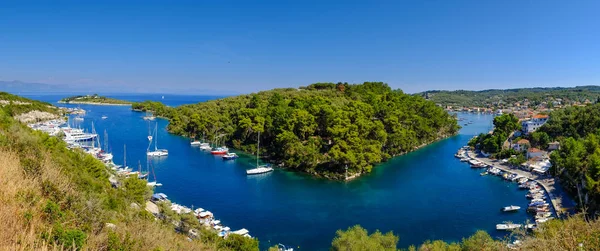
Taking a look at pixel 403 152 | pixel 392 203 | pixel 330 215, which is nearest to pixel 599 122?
pixel 403 152

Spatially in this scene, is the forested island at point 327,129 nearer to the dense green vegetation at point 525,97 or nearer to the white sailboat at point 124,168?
the white sailboat at point 124,168

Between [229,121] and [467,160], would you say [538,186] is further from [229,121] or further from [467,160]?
[229,121]

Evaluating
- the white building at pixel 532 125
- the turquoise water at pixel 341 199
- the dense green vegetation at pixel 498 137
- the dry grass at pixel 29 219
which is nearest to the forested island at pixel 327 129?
the turquoise water at pixel 341 199

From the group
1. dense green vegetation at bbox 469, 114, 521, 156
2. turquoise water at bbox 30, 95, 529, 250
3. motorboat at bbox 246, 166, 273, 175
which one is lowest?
turquoise water at bbox 30, 95, 529, 250

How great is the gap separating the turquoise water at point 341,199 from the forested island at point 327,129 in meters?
1.68

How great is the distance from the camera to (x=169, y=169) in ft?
83.3

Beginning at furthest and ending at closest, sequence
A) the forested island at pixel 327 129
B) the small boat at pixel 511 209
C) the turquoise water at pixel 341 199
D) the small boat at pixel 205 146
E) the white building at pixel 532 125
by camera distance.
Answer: the white building at pixel 532 125 → the small boat at pixel 205 146 → the forested island at pixel 327 129 → the small boat at pixel 511 209 → the turquoise water at pixel 341 199

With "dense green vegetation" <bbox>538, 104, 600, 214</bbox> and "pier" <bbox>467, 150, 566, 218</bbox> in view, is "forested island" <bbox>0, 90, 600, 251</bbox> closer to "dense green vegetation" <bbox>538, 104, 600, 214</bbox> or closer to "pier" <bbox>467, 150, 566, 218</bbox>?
"dense green vegetation" <bbox>538, 104, 600, 214</bbox>

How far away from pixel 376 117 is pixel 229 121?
17185mm

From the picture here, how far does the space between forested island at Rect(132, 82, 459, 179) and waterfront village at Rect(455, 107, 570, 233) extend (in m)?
6.59

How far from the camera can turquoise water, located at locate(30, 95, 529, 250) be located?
15164 mm

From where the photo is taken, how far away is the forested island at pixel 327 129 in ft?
80.4

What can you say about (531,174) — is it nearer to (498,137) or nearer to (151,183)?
(498,137)

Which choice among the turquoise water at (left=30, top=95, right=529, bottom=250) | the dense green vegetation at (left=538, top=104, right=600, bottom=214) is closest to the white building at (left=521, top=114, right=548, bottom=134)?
the dense green vegetation at (left=538, top=104, right=600, bottom=214)
